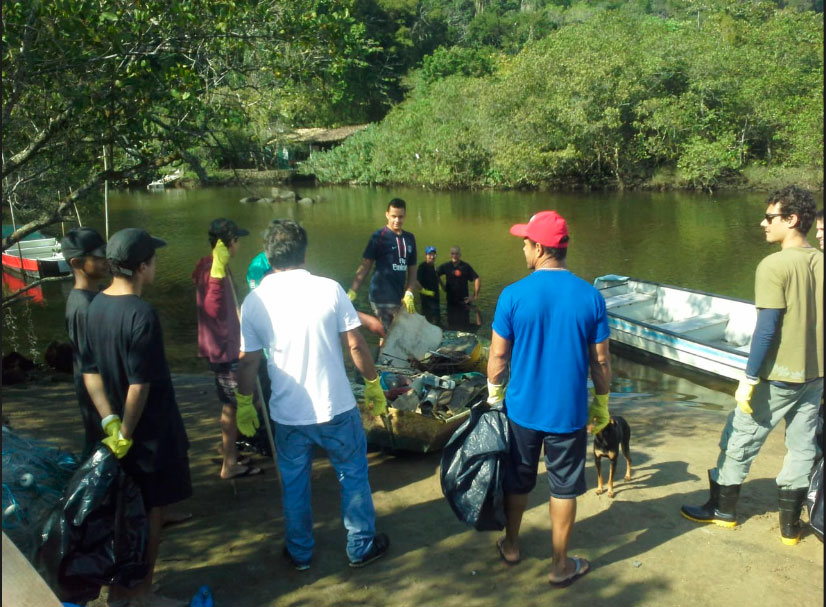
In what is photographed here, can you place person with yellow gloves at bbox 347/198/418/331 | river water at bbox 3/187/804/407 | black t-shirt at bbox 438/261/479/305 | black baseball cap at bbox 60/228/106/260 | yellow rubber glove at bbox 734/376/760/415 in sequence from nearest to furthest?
yellow rubber glove at bbox 734/376/760/415
black baseball cap at bbox 60/228/106/260
person with yellow gloves at bbox 347/198/418/331
black t-shirt at bbox 438/261/479/305
river water at bbox 3/187/804/407

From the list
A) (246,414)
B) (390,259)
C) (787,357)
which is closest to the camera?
(787,357)

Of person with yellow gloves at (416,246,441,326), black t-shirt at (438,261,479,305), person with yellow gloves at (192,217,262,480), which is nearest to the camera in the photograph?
person with yellow gloves at (192,217,262,480)

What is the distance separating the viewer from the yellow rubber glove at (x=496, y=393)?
153 inches

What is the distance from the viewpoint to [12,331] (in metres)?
14.7

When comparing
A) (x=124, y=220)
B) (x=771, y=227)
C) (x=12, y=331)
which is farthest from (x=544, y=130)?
(x=771, y=227)

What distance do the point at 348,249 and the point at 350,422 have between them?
799 inches

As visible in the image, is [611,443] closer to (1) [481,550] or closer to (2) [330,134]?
(1) [481,550]

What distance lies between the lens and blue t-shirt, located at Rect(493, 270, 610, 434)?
137 inches

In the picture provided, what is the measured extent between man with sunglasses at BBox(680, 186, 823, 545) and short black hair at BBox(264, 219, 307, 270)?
2.52 metres

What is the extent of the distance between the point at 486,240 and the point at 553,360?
67.5ft

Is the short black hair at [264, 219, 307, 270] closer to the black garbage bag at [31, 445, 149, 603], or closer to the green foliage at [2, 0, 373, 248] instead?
the black garbage bag at [31, 445, 149, 603]

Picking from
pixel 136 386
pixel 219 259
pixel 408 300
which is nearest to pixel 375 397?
pixel 136 386

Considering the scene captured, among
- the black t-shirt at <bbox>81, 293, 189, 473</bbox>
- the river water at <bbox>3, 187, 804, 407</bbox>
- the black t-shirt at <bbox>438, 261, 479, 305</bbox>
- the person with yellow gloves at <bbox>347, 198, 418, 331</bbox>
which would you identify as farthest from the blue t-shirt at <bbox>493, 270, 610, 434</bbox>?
the black t-shirt at <bbox>438, 261, 479, 305</bbox>

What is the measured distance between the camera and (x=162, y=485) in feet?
11.8
